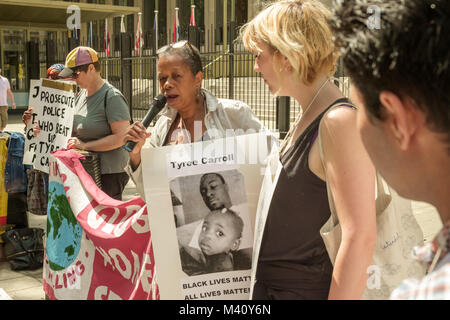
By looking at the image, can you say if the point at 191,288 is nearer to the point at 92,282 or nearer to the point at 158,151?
the point at 158,151

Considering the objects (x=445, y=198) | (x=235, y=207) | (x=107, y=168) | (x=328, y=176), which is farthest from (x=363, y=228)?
(x=107, y=168)

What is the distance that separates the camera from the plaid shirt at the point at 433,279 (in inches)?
27.6

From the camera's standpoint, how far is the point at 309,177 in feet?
5.82

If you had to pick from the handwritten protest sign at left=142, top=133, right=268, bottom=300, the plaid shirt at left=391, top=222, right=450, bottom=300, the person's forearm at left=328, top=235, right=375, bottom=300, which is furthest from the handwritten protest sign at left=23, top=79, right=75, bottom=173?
the plaid shirt at left=391, top=222, right=450, bottom=300

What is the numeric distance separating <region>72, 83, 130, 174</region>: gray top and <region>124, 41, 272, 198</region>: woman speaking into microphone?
61.5 inches

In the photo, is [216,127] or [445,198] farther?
[216,127]

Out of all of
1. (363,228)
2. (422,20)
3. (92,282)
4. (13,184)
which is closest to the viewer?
(422,20)

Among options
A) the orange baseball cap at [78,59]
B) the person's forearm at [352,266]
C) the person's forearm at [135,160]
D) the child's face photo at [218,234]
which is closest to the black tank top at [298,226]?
the person's forearm at [352,266]

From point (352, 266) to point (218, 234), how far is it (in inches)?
27.3

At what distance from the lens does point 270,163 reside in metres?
1.98

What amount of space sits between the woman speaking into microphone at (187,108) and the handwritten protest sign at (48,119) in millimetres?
1852

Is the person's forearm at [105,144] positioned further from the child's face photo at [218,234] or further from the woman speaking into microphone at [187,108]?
the child's face photo at [218,234]

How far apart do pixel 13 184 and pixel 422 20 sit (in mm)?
5660

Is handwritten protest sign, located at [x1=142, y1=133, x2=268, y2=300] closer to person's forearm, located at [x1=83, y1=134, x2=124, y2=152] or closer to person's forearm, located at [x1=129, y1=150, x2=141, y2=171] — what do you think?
person's forearm, located at [x1=129, y1=150, x2=141, y2=171]
